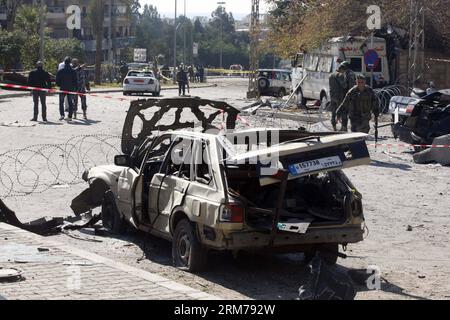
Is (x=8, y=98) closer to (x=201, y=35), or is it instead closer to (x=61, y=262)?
(x=61, y=262)

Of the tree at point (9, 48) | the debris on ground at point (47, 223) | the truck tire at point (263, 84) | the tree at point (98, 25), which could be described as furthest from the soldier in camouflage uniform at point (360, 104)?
the tree at point (98, 25)

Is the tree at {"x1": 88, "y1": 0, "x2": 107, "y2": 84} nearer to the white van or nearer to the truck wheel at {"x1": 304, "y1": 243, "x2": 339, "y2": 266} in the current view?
the white van

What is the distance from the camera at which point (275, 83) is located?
52969 millimetres

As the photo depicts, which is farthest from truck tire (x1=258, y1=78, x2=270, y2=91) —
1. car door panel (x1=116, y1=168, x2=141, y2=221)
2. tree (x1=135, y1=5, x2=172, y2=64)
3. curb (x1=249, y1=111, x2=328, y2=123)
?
tree (x1=135, y1=5, x2=172, y2=64)

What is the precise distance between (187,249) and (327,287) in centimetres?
212

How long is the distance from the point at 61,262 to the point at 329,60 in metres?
28.5

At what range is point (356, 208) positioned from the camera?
32.7 feet

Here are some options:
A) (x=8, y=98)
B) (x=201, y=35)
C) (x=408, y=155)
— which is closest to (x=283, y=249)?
(x=408, y=155)

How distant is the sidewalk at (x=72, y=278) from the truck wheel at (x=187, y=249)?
2.30ft

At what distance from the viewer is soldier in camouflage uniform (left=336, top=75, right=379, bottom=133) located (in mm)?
20172

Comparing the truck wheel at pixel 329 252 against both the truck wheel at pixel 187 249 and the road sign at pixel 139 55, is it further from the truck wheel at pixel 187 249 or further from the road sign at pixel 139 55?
the road sign at pixel 139 55

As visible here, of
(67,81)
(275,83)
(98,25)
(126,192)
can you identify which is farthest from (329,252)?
(98,25)

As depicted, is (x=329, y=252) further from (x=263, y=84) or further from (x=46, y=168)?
(x=263, y=84)

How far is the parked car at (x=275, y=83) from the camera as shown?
52.5 metres
